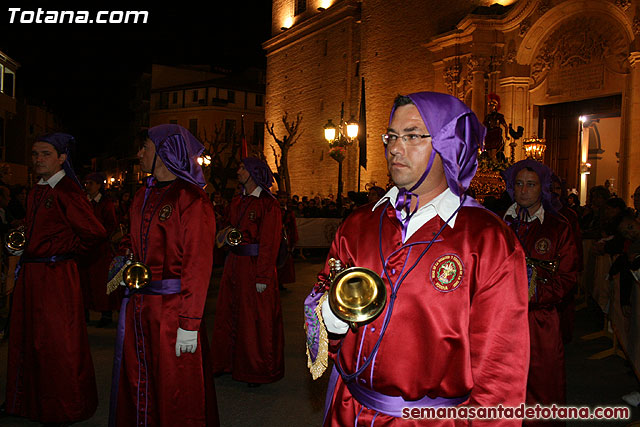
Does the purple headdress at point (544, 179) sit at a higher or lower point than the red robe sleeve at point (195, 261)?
higher

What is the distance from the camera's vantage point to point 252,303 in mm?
5762

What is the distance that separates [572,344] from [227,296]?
203 inches

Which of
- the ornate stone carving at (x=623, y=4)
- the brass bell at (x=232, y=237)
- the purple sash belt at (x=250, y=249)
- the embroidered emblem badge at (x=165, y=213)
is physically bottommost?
the purple sash belt at (x=250, y=249)

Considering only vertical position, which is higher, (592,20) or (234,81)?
(234,81)

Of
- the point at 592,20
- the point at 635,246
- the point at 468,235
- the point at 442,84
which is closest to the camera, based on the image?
the point at 468,235

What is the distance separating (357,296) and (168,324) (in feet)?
6.60

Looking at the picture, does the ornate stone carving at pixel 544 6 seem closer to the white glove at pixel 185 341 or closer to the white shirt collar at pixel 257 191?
the white shirt collar at pixel 257 191

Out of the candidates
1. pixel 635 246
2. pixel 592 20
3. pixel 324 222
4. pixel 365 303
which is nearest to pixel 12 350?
pixel 365 303

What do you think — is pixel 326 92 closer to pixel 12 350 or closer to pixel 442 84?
pixel 442 84

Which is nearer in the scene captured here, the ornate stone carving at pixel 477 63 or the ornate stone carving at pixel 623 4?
the ornate stone carving at pixel 623 4

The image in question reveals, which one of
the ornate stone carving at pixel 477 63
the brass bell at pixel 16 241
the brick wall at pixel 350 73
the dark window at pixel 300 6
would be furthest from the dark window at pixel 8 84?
the brass bell at pixel 16 241

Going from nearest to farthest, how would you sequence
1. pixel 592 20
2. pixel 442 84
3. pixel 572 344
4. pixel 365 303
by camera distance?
pixel 365 303
pixel 572 344
pixel 592 20
pixel 442 84

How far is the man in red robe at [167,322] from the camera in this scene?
11.6 feet

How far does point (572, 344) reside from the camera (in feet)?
25.6
